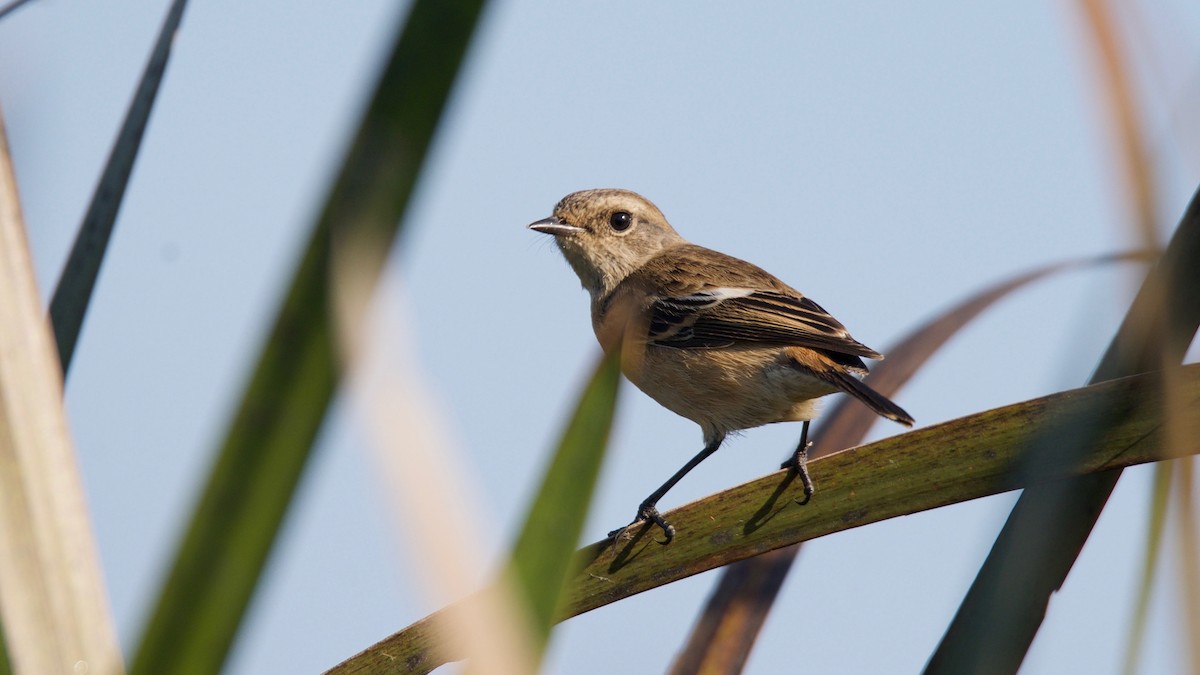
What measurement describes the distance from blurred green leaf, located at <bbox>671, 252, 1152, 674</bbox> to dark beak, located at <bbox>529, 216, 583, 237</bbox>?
11.3 ft

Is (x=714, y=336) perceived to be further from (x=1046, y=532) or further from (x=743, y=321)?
(x=1046, y=532)

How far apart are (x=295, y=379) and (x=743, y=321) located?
14.9ft

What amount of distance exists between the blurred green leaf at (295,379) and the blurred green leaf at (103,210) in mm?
1339

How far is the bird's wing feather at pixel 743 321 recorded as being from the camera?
4965 millimetres

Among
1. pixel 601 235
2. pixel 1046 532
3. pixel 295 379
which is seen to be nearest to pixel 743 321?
pixel 601 235

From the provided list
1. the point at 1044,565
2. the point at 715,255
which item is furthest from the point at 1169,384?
the point at 715,255

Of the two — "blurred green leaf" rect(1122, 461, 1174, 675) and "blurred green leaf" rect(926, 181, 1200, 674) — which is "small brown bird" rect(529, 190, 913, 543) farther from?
"blurred green leaf" rect(1122, 461, 1174, 675)

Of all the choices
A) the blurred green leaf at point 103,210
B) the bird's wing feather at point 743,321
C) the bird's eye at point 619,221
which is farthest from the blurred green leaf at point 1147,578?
the bird's eye at point 619,221

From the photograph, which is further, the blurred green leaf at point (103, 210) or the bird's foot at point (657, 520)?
the bird's foot at point (657, 520)

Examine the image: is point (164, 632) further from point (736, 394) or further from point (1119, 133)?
point (736, 394)

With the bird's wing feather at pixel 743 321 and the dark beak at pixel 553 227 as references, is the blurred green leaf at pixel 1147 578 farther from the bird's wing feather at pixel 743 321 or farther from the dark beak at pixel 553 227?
the dark beak at pixel 553 227

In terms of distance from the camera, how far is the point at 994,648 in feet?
5.64

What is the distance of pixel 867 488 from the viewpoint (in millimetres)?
2373

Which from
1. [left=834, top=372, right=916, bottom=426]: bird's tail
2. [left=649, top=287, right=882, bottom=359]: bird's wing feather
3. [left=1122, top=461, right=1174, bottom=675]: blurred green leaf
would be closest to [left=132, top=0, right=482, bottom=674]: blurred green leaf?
[left=1122, top=461, right=1174, bottom=675]: blurred green leaf
